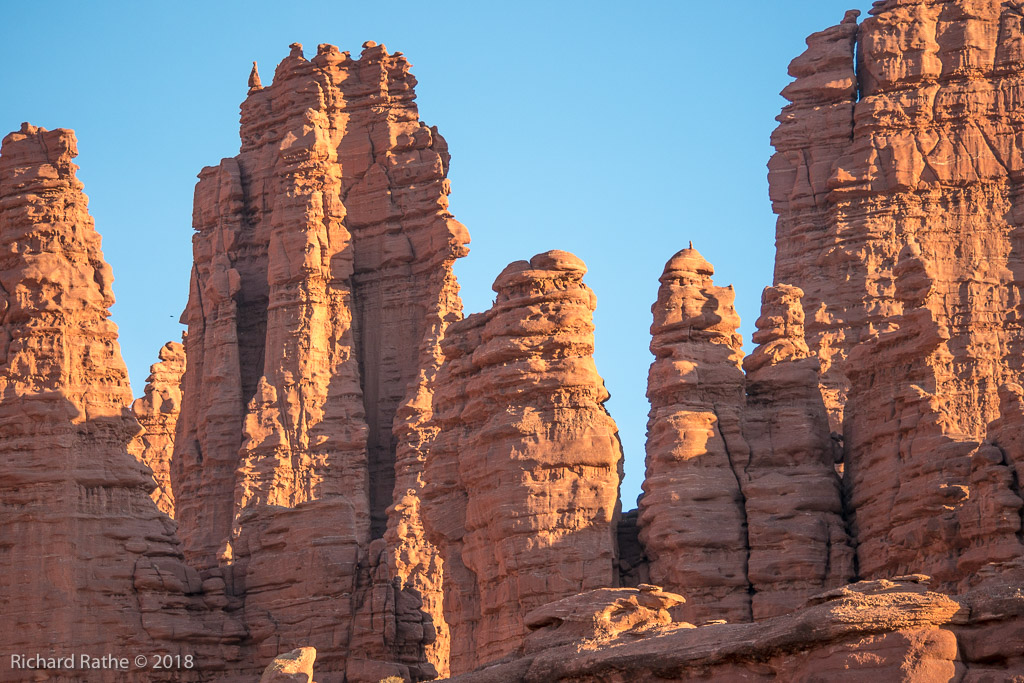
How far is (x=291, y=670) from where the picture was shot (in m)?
40.3

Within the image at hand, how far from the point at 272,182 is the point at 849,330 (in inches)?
828

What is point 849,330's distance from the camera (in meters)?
64.6

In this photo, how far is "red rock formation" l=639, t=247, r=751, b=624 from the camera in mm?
46000

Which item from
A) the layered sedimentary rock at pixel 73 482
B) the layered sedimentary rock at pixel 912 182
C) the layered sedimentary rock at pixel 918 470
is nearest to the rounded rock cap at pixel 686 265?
the layered sedimentary rock at pixel 918 470

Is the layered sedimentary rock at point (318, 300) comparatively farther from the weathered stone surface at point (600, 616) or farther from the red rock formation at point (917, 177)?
the weathered stone surface at point (600, 616)

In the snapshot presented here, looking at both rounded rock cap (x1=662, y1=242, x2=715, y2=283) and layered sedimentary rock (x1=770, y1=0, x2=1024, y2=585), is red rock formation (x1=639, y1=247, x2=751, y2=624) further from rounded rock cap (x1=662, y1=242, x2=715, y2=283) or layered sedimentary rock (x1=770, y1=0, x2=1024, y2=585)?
layered sedimentary rock (x1=770, y1=0, x2=1024, y2=585)

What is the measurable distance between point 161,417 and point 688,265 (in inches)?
1265

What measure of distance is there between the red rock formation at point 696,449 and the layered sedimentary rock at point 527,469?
1.18 m

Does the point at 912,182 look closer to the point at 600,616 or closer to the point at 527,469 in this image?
the point at 527,469

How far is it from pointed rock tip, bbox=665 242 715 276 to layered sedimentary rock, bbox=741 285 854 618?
226 cm

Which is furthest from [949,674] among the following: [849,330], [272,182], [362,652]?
[272,182]

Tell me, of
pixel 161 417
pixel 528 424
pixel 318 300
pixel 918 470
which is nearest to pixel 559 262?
pixel 528 424

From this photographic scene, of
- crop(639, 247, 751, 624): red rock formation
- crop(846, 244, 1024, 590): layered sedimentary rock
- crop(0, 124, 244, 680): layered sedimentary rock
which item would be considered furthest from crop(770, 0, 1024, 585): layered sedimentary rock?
crop(0, 124, 244, 680): layered sedimentary rock

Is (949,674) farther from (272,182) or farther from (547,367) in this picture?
(272,182)
